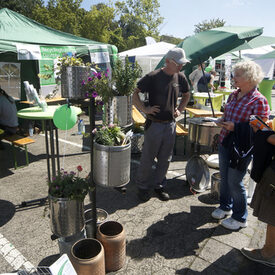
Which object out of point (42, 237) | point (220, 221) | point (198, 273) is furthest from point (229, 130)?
point (42, 237)

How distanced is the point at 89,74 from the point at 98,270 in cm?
167

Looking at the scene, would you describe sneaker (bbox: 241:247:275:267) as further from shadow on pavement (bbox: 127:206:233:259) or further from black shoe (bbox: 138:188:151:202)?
black shoe (bbox: 138:188:151:202)

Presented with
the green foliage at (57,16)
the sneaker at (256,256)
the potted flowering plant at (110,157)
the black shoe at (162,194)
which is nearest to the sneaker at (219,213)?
the sneaker at (256,256)

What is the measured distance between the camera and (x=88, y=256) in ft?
7.16

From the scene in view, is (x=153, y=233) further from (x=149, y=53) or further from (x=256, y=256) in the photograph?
(x=149, y=53)

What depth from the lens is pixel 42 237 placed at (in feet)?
9.25

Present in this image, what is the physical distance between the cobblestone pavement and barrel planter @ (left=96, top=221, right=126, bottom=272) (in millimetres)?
108

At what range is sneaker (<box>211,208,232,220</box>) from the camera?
3.15 meters

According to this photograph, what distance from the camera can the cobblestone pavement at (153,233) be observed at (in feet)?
7.97

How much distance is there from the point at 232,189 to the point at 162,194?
113 cm

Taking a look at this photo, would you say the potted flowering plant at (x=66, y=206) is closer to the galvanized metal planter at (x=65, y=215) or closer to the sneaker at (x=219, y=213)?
the galvanized metal planter at (x=65, y=215)

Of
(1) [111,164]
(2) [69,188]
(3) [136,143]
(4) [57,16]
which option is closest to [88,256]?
(2) [69,188]

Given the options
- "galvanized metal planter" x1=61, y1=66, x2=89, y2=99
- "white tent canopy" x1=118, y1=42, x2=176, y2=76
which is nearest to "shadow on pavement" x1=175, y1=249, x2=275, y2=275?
"galvanized metal planter" x1=61, y1=66, x2=89, y2=99

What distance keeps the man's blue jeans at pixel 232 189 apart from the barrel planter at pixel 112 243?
1402 millimetres
